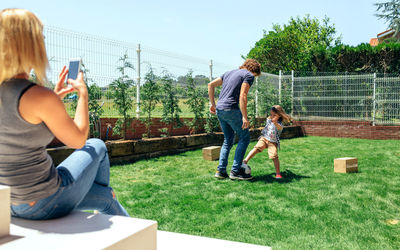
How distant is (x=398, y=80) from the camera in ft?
40.8

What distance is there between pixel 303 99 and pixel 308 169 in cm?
813

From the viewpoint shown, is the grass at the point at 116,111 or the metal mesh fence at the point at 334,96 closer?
the grass at the point at 116,111

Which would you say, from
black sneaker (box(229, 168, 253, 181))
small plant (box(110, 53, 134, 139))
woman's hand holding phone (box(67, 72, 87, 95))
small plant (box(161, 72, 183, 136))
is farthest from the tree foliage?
woman's hand holding phone (box(67, 72, 87, 95))

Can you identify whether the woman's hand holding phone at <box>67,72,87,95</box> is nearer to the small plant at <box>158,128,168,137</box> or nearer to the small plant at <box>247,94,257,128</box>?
the small plant at <box>158,128,168,137</box>

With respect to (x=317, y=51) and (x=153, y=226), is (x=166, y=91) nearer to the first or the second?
(x=153, y=226)

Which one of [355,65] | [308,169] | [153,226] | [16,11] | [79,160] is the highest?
[355,65]

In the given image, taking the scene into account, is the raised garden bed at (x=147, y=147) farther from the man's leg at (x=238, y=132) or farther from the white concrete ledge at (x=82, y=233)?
the white concrete ledge at (x=82, y=233)

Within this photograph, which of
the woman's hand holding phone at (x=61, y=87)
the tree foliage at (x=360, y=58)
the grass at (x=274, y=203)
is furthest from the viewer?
the tree foliage at (x=360, y=58)

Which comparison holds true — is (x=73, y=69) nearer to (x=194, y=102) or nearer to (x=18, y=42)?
(x=18, y=42)

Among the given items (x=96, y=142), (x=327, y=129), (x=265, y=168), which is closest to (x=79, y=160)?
(x=96, y=142)

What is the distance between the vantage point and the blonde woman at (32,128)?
1639 mm

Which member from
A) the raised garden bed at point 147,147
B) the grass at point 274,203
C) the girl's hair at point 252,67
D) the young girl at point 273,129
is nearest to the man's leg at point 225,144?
the grass at point 274,203

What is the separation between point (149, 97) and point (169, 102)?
0.62 metres

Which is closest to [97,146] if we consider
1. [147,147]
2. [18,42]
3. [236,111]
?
[18,42]
